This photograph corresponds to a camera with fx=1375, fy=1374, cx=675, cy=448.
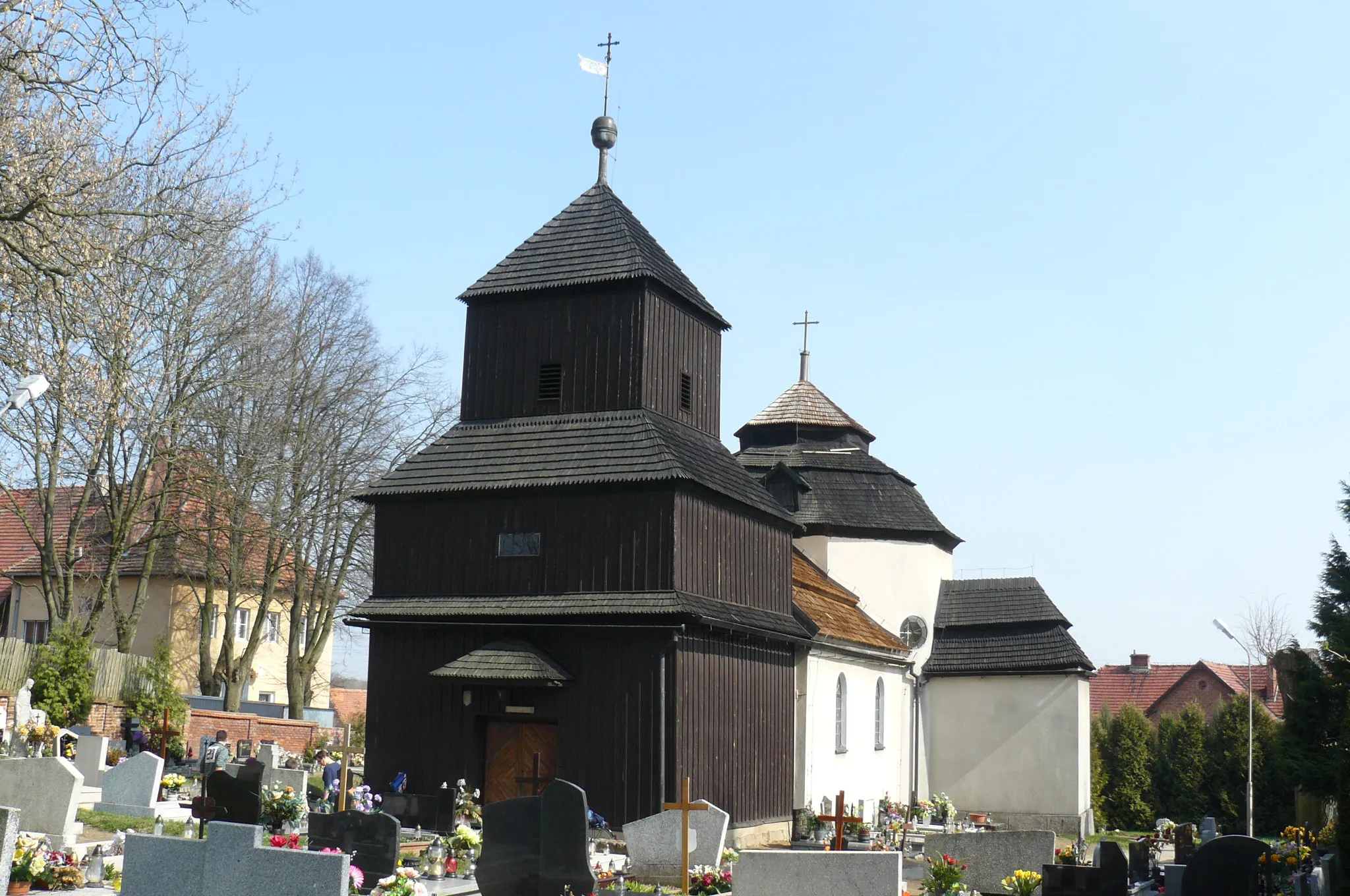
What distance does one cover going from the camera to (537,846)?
1427cm

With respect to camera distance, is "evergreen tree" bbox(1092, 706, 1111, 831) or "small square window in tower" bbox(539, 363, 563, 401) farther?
"evergreen tree" bbox(1092, 706, 1111, 831)

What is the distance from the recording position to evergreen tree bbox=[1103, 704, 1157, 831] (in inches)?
1725

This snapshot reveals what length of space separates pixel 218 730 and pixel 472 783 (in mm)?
13105

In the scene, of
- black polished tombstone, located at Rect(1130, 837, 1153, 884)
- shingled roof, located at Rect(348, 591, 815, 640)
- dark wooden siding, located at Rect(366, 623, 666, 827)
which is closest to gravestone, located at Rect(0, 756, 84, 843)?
dark wooden siding, located at Rect(366, 623, 666, 827)

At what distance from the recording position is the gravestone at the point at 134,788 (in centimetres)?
2214

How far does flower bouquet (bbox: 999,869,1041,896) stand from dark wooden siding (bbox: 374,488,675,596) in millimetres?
8880

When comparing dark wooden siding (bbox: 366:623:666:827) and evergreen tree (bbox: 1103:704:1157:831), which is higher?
dark wooden siding (bbox: 366:623:666:827)

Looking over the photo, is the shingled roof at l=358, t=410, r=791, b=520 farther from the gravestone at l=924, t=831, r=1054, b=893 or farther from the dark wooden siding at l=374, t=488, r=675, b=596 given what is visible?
the gravestone at l=924, t=831, r=1054, b=893

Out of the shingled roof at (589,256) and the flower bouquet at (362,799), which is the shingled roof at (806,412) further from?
the flower bouquet at (362,799)

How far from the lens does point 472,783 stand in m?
24.1

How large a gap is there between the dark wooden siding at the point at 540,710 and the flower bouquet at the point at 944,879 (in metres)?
7.50

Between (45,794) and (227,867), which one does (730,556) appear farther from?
(227,867)

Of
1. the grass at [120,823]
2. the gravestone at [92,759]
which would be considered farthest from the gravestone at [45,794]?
the gravestone at [92,759]

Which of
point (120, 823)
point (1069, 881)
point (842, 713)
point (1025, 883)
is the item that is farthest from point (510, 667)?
point (842, 713)
